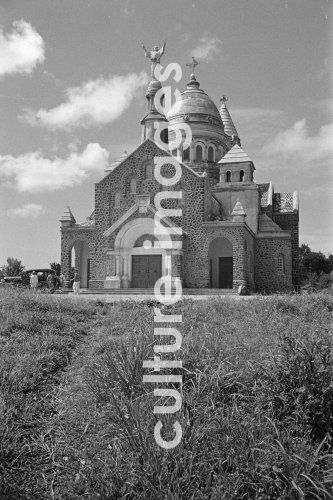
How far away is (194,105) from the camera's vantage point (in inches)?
1560

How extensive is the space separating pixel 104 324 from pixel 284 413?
21.4ft

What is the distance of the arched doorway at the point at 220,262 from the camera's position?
31.4 m

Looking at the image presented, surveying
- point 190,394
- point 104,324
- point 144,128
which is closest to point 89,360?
point 190,394

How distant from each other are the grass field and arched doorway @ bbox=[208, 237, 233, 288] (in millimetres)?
21721

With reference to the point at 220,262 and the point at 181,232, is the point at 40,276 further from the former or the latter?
the point at 220,262

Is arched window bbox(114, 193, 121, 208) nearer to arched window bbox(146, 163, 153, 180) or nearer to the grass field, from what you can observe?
arched window bbox(146, 163, 153, 180)

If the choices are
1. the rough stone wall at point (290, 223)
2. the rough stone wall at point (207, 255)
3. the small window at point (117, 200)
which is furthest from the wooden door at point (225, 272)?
the rough stone wall at point (290, 223)

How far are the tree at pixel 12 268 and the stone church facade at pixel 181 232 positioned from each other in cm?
412

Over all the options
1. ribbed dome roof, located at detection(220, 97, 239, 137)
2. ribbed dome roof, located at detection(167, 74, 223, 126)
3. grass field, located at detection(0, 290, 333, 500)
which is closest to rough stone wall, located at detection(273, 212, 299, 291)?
ribbed dome roof, located at detection(167, 74, 223, 126)

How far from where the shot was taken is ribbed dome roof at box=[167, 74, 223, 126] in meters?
39.4

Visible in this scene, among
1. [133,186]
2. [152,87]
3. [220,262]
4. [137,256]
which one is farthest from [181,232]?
[152,87]

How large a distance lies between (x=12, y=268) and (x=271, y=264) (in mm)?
17308

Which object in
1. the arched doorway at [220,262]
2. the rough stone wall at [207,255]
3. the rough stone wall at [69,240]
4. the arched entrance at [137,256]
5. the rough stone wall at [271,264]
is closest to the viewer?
the rough stone wall at [207,255]

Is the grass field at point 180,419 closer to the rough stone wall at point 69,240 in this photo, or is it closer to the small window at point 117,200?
Answer: the small window at point 117,200
